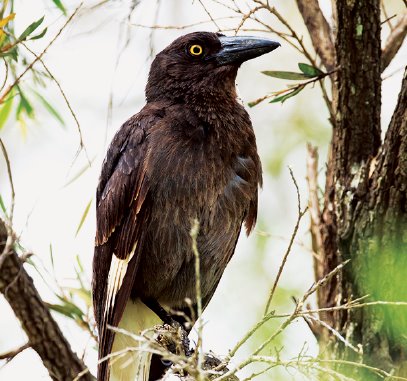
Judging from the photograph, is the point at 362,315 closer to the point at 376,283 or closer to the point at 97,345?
the point at 376,283

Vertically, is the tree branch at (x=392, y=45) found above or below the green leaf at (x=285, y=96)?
above

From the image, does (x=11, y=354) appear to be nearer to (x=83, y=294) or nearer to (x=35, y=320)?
(x=35, y=320)

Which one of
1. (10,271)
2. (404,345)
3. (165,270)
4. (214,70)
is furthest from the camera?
(214,70)

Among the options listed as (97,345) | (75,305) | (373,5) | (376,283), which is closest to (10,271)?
(75,305)

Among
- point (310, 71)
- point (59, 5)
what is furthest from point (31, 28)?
point (310, 71)

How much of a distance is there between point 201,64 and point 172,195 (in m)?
0.90

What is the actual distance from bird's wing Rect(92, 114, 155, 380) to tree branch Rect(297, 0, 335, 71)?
0.92 m

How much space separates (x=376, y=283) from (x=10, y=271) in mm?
1538

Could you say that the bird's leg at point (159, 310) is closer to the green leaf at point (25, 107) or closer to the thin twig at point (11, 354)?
the green leaf at point (25, 107)

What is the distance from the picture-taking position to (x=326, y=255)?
3.82 metres

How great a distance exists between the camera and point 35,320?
2.84m

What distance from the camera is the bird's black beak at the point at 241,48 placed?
4176 mm

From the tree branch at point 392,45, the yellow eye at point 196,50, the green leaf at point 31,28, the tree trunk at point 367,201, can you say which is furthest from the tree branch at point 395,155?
the green leaf at point 31,28

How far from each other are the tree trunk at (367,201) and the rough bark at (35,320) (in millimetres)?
1200
